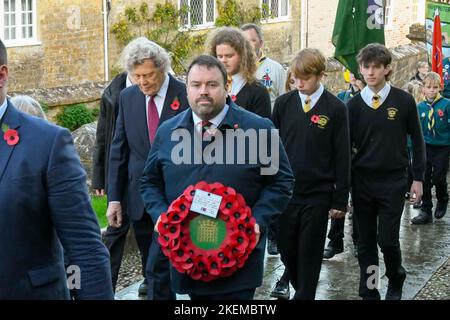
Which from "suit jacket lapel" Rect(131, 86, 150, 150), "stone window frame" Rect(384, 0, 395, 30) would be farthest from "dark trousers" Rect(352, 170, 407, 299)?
"stone window frame" Rect(384, 0, 395, 30)

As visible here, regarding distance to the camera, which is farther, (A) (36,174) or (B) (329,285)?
(B) (329,285)

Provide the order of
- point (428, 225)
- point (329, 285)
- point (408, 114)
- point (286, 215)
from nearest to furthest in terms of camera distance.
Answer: point (286, 215), point (408, 114), point (329, 285), point (428, 225)

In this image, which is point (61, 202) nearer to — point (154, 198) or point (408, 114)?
point (154, 198)

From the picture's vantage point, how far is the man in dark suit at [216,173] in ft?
18.3

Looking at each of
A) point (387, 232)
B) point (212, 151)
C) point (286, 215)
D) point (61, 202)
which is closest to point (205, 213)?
point (212, 151)

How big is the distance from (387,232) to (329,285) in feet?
3.26

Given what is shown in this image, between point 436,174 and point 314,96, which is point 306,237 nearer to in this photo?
point 314,96

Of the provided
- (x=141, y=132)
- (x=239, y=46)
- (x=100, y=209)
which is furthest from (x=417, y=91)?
(x=141, y=132)

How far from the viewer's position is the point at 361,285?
802cm

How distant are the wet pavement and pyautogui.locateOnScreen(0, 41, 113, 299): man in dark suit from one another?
3662mm

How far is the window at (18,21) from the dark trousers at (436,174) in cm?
1416

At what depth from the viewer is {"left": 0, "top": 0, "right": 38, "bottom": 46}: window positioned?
78.5ft

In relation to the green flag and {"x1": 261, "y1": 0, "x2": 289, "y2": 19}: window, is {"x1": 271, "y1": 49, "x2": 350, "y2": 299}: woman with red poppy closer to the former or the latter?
the green flag

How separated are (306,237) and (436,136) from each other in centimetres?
498
